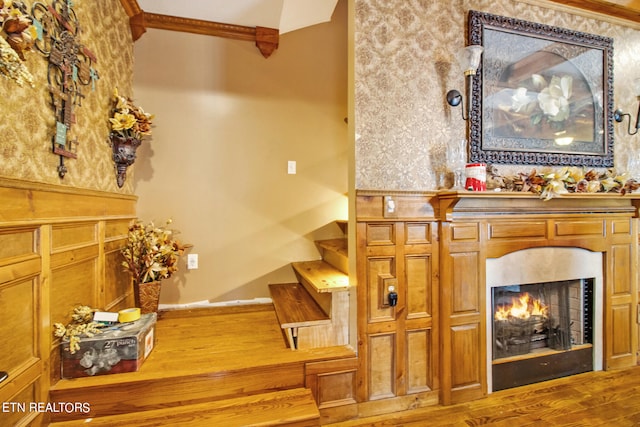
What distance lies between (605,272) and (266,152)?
9.39ft

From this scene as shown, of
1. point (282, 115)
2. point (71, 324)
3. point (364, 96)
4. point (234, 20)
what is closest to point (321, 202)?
point (282, 115)

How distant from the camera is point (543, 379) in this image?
2.07 meters

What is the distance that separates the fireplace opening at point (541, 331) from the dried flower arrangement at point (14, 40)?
8.54ft

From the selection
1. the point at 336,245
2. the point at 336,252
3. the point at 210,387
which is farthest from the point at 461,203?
the point at 210,387

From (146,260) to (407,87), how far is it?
6.87ft

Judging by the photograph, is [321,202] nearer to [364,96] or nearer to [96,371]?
[364,96]

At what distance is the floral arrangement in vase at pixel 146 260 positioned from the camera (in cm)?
198

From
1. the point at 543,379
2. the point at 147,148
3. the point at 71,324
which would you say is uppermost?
the point at 147,148

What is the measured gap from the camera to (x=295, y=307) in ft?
6.64

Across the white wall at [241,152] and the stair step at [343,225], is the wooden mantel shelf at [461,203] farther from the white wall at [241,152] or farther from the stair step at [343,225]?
the white wall at [241,152]

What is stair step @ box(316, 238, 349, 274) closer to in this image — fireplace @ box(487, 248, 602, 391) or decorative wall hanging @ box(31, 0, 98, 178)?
fireplace @ box(487, 248, 602, 391)

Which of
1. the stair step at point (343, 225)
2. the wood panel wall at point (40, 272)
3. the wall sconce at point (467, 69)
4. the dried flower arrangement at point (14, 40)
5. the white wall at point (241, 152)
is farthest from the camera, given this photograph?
the stair step at point (343, 225)

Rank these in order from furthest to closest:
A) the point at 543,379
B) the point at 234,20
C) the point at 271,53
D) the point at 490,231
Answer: the point at 271,53 < the point at 234,20 < the point at 543,379 < the point at 490,231

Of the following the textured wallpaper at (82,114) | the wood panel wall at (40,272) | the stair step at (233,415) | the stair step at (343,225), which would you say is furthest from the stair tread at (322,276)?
the textured wallpaper at (82,114)
